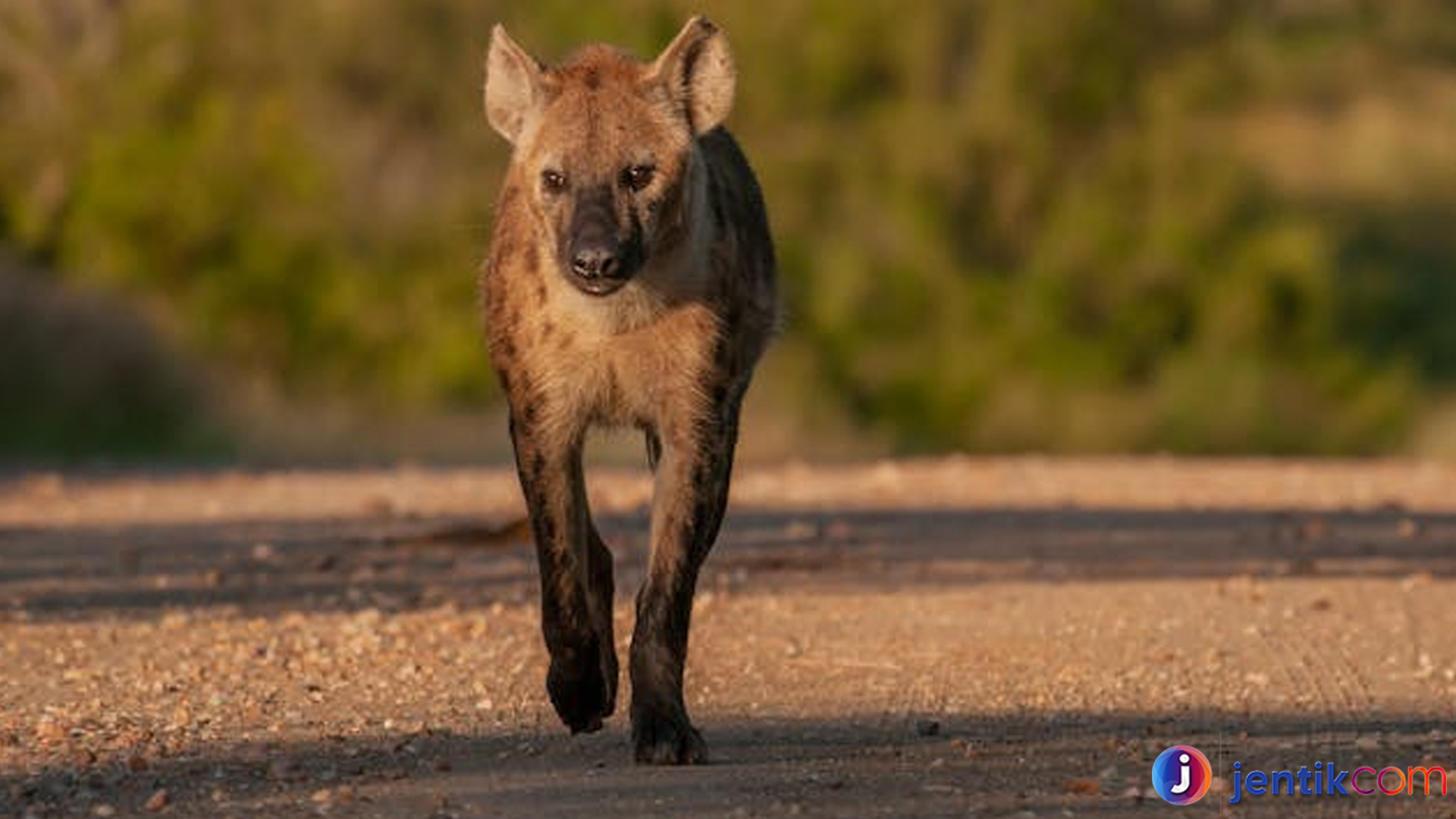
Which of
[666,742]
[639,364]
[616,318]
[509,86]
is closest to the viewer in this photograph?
[666,742]

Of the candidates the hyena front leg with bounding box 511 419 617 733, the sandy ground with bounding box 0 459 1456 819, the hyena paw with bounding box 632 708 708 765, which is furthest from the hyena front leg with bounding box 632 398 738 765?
the hyena front leg with bounding box 511 419 617 733

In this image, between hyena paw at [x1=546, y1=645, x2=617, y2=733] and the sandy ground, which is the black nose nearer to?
hyena paw at [x1=546, y1=645, x2=617, y2=733]

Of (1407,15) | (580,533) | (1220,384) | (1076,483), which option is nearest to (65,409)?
(1076,483)

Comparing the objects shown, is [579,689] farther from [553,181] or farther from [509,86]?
[509,86]

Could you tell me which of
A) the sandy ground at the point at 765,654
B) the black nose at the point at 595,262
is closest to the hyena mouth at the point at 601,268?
the black nose at the point at 595,262

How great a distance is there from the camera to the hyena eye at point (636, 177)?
25.4 feet

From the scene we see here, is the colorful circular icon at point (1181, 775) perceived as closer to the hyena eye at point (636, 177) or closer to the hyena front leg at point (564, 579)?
the hyena front leg at point (564, 579)

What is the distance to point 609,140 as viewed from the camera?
7789 mm

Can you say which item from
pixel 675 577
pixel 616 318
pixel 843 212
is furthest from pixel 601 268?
pixel 843 212

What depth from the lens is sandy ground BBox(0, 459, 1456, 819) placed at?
6.97 m

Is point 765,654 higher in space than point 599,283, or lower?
lower

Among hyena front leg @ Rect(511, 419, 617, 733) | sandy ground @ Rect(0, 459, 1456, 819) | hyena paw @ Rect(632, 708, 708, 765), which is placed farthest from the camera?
hyena front leg @ Rect(511, 419, 617, 733)

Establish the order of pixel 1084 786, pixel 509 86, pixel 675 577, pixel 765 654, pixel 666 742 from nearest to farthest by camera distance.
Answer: pixel 1084 786, pixel 666 742, pixel 675 577, pixel 509 86, pixel 765 654

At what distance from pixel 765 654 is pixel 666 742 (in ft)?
6.76
